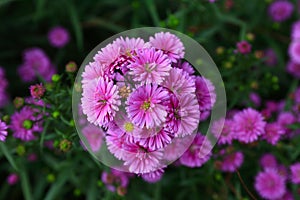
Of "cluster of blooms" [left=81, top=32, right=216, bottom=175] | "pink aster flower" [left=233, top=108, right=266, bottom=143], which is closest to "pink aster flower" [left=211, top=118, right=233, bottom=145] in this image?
"pink aster flower" [left=233, top=108, right=266, bottom=143]

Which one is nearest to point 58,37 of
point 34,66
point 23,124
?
point 34,66

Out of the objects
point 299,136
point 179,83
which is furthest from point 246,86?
point 179,83

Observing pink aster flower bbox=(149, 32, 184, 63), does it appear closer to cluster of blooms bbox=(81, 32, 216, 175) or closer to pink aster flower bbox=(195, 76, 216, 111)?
cluster of blooms bbox=(81, 32, 216, 175)

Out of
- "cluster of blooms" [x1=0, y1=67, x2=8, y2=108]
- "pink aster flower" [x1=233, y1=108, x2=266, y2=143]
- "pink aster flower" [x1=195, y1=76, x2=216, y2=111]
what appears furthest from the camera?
"cluster of blooms" [x1=0, y1=67, x2=8, y2=108]

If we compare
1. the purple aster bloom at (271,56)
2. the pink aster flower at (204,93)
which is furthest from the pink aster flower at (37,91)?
the purple aster bloom at (271,56)

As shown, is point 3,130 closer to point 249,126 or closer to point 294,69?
point 249,126

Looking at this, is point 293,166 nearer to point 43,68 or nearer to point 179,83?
point 179,83
